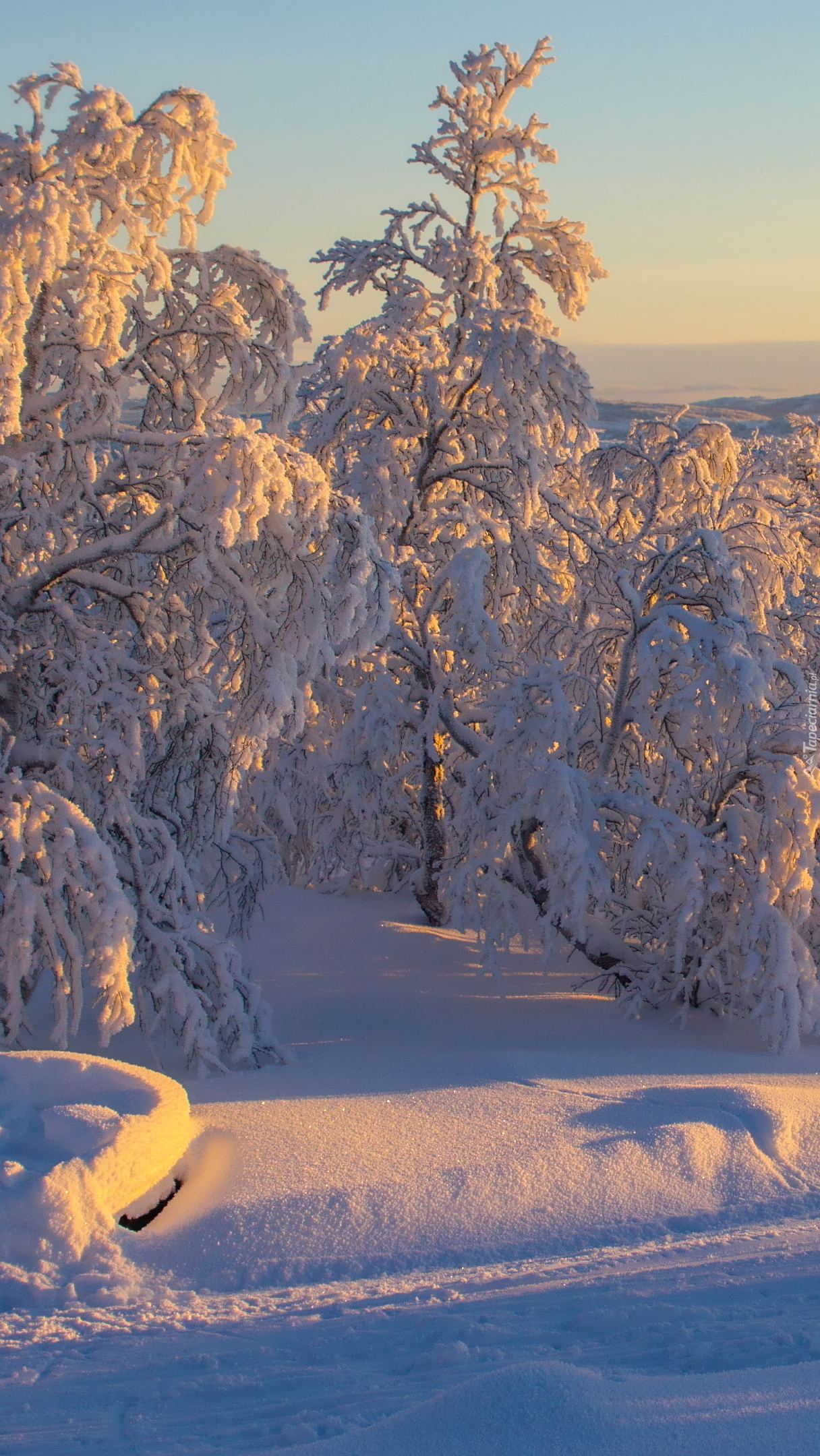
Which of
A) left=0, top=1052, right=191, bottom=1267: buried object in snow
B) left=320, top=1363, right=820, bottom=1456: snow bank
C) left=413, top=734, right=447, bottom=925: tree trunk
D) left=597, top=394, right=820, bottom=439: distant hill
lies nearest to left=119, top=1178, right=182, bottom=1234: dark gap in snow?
left=0, top=1052, right=191, bottom=1267: buried object in snow

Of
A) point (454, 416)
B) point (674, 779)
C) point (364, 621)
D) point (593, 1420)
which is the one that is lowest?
point (593, 1420)

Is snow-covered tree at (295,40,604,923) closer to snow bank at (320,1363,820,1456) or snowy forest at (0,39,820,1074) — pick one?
snowy forest at (0,39,820,1074)

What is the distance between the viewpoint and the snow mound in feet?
12.5

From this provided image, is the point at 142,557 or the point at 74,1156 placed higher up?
the point at 142,557

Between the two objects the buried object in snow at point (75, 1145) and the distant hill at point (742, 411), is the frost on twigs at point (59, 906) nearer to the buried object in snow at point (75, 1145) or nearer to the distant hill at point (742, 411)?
the buried object in snow at point (75, 1145)

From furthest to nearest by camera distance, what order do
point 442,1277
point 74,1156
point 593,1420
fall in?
point 74,1156 → point 442,1277 → point 593,1420

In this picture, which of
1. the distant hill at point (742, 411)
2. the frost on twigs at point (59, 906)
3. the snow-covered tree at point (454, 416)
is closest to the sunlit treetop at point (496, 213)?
the snow-covered tree at point (454, 416)

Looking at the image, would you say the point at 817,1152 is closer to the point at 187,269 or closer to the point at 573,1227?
the point at 573,1227

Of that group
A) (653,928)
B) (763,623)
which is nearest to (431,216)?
(763,623)

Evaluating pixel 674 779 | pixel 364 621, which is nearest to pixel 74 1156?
pixel 364 621

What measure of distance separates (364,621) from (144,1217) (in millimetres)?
3341

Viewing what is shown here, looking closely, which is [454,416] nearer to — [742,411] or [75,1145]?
[75,1145]

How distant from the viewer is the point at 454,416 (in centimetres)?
1055

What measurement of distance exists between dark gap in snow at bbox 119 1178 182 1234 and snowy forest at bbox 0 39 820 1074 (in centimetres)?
177
